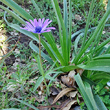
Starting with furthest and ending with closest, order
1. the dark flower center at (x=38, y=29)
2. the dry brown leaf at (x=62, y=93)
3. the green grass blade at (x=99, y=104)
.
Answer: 1. the dry brown leaf at (x=62, y=93)
2. the green grass blade at (x=99, y=104)
3. the dark flower center at (x=38, y=29)

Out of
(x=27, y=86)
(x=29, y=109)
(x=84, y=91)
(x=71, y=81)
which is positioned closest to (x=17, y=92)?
(x=27, y=86)

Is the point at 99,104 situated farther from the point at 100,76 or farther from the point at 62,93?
the point at 62,93

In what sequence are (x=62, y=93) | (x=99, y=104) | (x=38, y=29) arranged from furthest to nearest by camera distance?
(x=62, y=93) → (x=99, y=104) → (x=38, y=29)

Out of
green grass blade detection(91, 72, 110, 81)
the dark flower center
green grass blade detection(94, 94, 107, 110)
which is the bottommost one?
green grass blade detection(94, 94, 107, 110)

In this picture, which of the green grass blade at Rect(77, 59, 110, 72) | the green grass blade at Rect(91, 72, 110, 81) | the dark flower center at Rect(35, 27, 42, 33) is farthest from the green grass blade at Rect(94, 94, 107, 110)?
the dark flower center at Rect(35, 27, 42, 33)

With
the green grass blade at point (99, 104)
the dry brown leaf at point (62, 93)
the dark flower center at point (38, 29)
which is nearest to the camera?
the dark flower center at point (38, 29)

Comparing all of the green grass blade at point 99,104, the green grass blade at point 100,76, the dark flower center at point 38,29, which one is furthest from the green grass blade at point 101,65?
the dark flower center at point 38,29

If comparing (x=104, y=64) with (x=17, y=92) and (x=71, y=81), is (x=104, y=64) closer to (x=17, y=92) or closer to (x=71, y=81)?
(x=71, y=81)

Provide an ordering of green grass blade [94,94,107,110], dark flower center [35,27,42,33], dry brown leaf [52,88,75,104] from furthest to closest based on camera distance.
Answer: dry brown leaf [52,88,75,104] < green grass blade [94,94,107,110] < dark flower center [35,27,42,33]

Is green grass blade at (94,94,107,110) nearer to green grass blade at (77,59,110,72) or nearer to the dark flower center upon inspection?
green grass blade at (77,59,110,72)

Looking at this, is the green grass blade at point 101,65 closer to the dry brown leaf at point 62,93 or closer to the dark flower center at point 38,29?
the dry brown leaf at point 62,93

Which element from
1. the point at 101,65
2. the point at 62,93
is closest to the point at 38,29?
the point at 101,65
